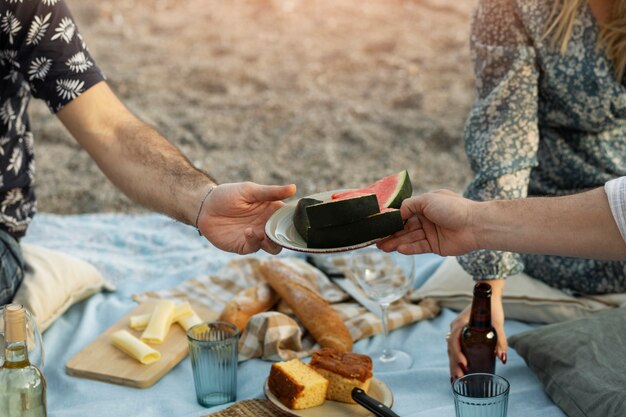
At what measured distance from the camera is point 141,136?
3223 millimetres

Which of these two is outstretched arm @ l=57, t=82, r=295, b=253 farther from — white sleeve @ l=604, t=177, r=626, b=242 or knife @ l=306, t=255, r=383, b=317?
white sleeve @ l=604, t=177, r=626, b=242

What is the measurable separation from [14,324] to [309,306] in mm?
1397

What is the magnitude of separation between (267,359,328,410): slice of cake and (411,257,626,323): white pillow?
1.01 metres

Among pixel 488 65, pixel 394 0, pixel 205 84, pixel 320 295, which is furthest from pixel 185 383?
pixel 394 0

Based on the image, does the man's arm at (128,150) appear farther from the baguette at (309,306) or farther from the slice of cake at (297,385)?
the slice of cake at (297,385)

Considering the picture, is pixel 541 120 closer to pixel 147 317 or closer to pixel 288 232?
pixel 288 232

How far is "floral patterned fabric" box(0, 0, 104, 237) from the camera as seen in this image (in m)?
3.13

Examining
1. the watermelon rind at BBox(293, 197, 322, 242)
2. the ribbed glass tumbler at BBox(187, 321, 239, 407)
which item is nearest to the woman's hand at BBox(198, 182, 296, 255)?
the watermelon rind at BBox(293, 197, 322, 242)

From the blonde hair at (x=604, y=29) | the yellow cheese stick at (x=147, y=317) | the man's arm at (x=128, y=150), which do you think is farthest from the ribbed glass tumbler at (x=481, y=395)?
the blonde hair at (x=604, y=29)

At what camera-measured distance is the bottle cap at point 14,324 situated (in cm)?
202

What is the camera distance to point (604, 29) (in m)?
3.27

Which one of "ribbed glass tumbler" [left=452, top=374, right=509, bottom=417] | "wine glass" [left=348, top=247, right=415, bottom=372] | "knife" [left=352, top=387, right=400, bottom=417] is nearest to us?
"ribbed glass tumbler" [left=452, top=374, right=509, bottom=417]

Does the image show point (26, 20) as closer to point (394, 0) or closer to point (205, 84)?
point (205, 84)

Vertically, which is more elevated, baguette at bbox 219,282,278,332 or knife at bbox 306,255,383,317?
baguette at bbox 219,282,278,332
